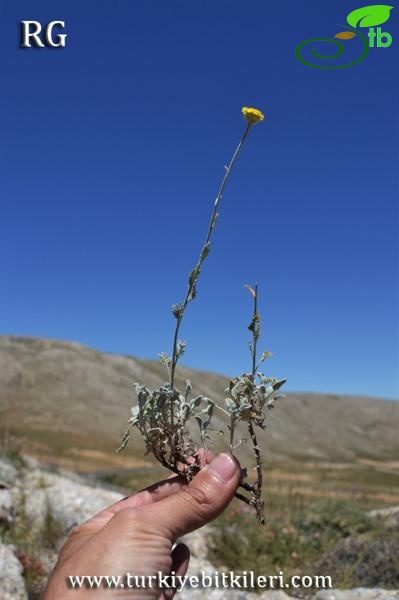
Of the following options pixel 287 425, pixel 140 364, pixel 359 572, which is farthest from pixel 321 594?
pixel 287 425

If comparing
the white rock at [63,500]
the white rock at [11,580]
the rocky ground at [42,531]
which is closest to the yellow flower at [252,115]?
the rocky ground at [42,531]

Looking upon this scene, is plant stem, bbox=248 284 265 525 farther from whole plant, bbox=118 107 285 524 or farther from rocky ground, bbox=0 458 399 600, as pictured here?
rocky ground, bbox=0 458 399 600

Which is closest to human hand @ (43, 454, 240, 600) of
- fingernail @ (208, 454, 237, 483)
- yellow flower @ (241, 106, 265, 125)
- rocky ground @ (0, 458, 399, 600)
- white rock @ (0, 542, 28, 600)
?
fingernail @ (208, 454, 237, 483)

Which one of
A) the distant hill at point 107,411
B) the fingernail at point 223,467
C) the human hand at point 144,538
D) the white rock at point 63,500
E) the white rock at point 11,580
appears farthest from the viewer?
the distant hill at point 107,411

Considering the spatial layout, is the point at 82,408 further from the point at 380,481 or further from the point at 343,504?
the point at 343,504

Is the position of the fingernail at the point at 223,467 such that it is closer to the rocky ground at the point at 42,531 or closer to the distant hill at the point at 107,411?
the rocky ground at the point at 42,531

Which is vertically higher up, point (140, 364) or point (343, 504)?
point (140, 364)

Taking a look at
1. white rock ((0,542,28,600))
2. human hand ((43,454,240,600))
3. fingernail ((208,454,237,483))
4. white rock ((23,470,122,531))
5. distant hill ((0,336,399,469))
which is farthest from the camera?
distant hill ((0,336,399,469))

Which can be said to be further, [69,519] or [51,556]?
[69,519]
